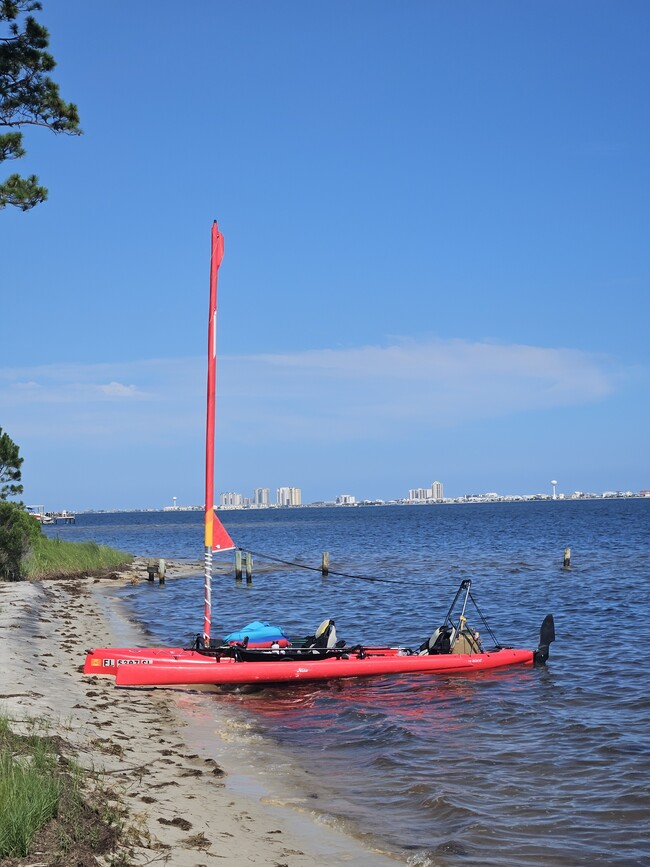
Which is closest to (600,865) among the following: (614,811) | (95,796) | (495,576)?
(614,811)

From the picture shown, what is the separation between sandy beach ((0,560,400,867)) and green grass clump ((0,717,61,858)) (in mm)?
720

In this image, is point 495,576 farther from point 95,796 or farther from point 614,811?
point 95,796

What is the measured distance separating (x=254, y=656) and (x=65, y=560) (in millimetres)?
20730

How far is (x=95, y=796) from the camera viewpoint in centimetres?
683

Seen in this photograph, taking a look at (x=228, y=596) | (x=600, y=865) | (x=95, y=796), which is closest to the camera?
(x=95, y=796)

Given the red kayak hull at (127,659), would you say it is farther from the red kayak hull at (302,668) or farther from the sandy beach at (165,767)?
the sandy beach at (165,767)

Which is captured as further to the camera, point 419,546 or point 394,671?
point 419,546

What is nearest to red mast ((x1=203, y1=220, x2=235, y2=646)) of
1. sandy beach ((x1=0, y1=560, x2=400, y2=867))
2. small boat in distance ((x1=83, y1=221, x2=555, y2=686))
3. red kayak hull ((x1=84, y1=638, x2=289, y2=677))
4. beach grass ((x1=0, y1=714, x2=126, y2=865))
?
small boat in distance ((x1=83, y1=221, x2=555, y2=686))

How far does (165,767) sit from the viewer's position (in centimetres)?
914

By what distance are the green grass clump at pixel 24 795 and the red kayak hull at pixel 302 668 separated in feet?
23.7

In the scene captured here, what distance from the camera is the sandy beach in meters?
6.89

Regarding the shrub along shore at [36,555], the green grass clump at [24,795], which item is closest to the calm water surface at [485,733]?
the green grass clump at [24,795]

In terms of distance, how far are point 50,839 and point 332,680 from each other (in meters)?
10.5

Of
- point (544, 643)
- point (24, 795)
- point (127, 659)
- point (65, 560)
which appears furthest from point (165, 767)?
point (65, 560)
